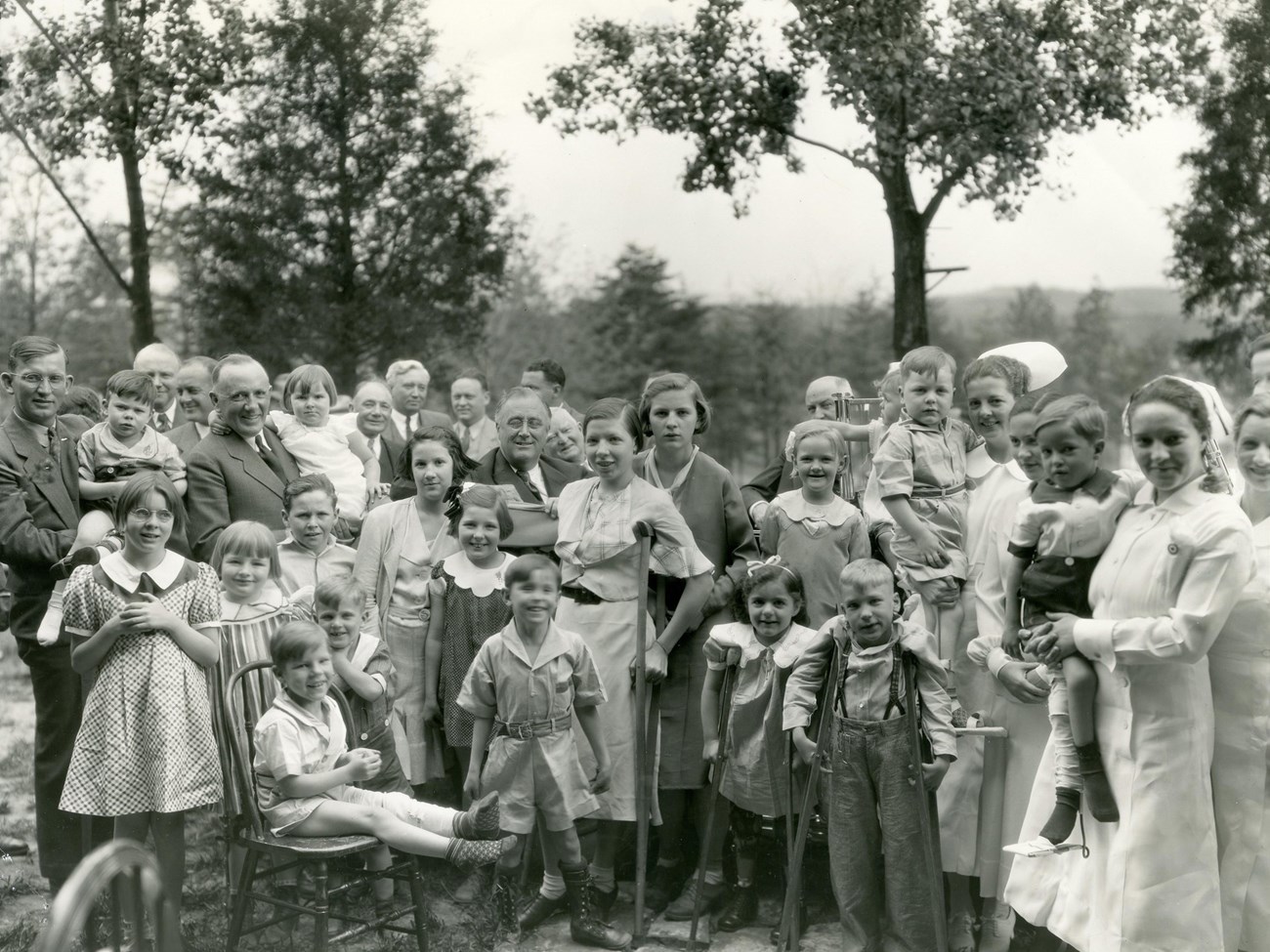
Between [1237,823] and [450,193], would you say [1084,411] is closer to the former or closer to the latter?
[1237,823]

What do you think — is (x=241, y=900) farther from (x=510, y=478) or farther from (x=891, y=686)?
(x=891, y=686)

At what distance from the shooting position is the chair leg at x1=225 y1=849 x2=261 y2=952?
13.1 ft

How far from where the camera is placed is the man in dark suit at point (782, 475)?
5426mm

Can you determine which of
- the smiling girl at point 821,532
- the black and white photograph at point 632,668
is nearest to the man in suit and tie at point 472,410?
the black and white photograph at point 632,668

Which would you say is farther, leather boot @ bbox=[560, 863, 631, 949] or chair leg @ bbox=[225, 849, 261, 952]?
leather boot @ bbox=[560, 863, 631, 949]

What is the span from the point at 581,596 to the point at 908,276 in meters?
6.07

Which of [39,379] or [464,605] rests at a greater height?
[39,379]

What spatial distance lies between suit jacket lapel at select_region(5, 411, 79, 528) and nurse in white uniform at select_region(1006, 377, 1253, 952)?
371 centimetres

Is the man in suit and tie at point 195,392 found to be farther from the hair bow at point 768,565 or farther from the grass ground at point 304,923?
the hair bow at point 768,565

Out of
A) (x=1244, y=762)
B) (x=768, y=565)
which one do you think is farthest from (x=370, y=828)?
(x=1244, y=762)

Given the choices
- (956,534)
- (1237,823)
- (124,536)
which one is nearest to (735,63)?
(956,534)

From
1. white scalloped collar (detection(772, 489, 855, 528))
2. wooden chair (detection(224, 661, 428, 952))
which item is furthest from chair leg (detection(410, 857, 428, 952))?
white scalloped collar (detection(772, 489, 855, 528))

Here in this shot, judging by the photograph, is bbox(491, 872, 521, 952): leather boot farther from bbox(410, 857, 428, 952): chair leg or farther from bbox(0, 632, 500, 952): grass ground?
bbox(410, 857, 428, 952): chair leg

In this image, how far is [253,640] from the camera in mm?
4395
